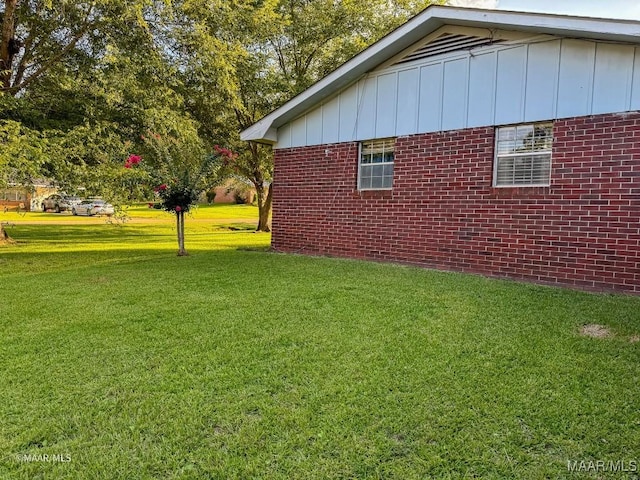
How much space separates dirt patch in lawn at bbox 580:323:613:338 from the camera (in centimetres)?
399

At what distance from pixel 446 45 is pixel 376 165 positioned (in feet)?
7.88

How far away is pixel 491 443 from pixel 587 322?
2.60 m

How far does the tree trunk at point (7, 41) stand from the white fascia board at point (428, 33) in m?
5.62

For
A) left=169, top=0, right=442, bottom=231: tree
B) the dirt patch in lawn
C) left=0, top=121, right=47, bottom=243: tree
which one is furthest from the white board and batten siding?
left=0, top=121, right=47, bottom=243: tree

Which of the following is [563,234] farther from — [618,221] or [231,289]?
[231,289]

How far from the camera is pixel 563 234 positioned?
20.9 feet

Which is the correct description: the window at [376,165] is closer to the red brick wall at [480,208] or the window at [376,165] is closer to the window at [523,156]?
the red brick wall at [480,208]

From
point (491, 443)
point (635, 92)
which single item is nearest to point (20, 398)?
point (491, 443)

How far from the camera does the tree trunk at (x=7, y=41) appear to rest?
31.9ft

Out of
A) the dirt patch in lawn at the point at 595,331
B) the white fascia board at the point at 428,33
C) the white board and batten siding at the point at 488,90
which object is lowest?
the dirt patch in lawn at the point at 595,331

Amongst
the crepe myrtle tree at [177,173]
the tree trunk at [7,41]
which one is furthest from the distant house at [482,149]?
the tree trunk at [7,41]

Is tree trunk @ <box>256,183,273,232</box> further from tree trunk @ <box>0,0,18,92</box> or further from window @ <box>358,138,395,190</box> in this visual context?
window @ <box>358,138,395,190</box>

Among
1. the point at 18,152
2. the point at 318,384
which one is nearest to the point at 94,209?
the point at 18,152

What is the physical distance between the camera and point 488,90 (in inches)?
277
